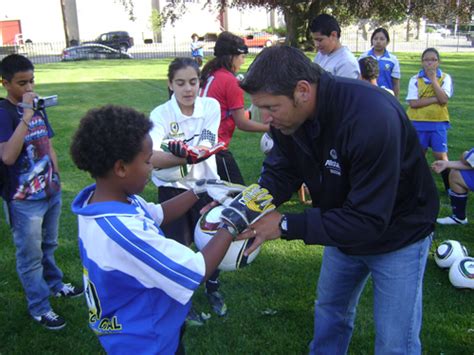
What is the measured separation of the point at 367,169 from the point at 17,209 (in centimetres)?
286

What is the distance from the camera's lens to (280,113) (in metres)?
2.24

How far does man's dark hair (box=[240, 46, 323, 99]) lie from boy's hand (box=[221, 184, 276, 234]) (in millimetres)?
579

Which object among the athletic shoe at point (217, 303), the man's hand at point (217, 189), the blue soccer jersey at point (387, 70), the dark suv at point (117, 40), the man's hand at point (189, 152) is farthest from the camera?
the dark suv at point (117, 40)

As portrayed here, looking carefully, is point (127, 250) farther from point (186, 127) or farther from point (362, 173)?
point (186, 127)

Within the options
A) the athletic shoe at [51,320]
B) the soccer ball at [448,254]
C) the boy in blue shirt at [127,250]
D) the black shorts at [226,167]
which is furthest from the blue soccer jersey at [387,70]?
the boy in blue shirt at [127,250]

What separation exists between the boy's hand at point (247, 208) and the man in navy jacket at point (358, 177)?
61mm

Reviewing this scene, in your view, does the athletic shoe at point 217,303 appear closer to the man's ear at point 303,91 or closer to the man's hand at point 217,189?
the man's hand at point 217,189

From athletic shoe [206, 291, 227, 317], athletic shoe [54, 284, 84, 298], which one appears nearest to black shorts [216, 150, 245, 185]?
athletic shoe [206, 291, 227, 317]

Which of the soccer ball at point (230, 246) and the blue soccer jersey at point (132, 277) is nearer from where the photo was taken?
the blue soccer jersey at point (132, 277)

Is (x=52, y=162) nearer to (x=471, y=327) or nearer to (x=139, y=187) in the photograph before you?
(x=139, y=187)

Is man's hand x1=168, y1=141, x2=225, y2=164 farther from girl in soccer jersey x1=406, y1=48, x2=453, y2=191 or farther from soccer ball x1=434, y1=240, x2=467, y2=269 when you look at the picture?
girl in soccer jersey x1=406, y1=48, x2=453, y2=191

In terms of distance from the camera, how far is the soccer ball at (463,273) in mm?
4328

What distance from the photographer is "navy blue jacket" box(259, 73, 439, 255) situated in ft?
6.97

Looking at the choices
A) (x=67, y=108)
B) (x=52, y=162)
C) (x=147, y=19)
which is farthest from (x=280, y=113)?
(x=147, y=19)
